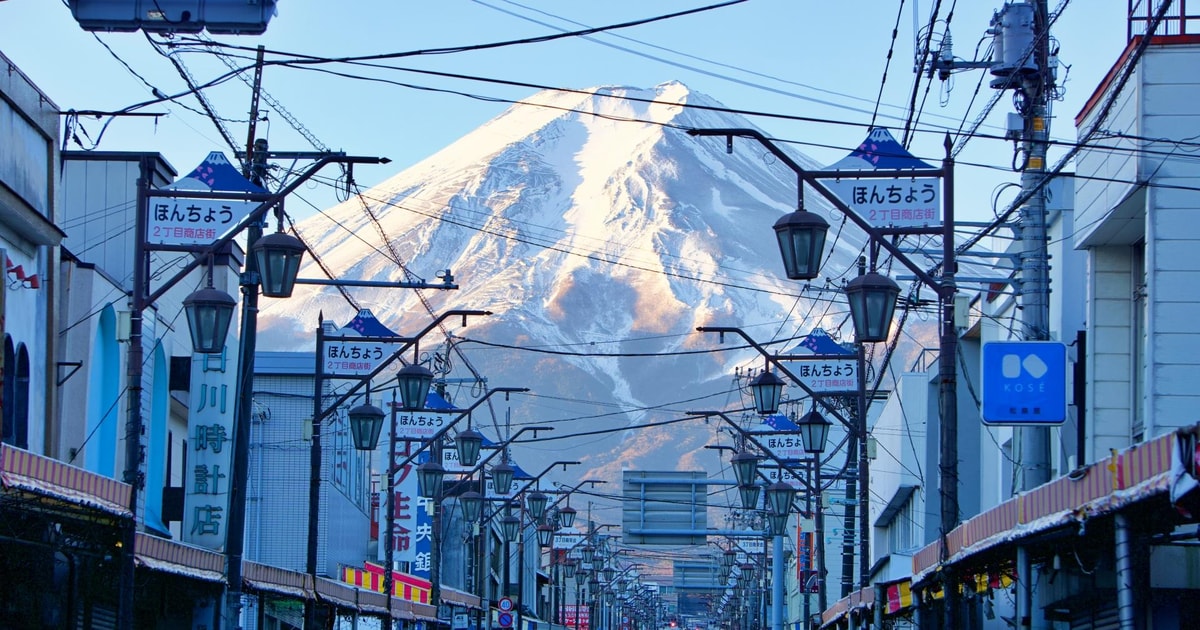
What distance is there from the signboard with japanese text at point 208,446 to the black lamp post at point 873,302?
18.5 m

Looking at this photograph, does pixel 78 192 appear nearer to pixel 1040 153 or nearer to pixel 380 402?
pixel 1040 153

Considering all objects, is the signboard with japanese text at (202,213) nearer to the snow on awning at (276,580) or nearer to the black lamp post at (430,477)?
the snow on awning at (276,580)

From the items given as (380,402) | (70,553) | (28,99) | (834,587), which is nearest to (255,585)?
(70,553)

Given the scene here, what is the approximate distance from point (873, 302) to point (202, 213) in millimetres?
8141

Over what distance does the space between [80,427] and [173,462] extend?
26.6ft

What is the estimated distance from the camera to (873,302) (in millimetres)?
18438

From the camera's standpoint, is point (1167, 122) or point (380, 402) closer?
point (1167, 122)

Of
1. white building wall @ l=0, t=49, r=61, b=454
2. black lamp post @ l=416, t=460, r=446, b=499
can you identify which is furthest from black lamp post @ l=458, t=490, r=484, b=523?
white building wall @ l=0, t=49, r=61, b=454

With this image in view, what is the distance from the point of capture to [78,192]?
3281 centimetres

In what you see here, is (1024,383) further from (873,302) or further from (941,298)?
(873,302)

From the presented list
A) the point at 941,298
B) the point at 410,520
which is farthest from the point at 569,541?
the point at 941,298

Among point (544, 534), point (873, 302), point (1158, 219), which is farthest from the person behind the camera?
point (544, 534)

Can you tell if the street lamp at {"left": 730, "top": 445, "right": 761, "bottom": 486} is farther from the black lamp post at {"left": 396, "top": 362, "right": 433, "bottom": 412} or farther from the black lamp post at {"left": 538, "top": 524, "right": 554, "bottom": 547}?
the black lamp post at {"left": 538, "top": 524, "right": 554, "bottom": 547}

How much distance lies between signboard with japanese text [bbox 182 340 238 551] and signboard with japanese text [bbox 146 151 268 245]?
13.8m
